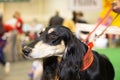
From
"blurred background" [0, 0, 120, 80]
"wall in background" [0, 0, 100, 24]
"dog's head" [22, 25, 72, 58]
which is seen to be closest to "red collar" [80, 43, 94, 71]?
"dog's head" [22, 25, 72, 58]

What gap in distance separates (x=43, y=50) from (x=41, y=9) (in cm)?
1116

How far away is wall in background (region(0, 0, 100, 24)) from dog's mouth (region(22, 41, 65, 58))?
1001 centimetres

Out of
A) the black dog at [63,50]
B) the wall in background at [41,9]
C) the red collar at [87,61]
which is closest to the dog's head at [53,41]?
the black dog at [63,50]

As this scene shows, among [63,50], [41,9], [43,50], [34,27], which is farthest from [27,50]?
[41,9]

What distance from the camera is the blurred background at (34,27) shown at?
3479 millimetres

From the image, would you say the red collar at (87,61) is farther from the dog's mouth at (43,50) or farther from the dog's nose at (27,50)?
the dog's nose at (27,50)

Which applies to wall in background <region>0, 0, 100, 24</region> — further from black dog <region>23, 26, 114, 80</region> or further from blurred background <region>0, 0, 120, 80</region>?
black dog <region>23, 26, 114, 80</region>

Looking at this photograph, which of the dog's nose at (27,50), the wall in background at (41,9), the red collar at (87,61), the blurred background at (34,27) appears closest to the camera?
the dog's nose at (27,50)

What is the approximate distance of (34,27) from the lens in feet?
31.1

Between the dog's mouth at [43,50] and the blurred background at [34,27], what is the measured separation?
22cm

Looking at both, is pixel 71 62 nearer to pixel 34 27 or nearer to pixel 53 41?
pixel 53 41

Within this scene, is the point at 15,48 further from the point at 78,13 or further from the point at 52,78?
the point at 52,78

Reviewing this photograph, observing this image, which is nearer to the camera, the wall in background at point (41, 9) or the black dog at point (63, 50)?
the black dog at point (63, 50)

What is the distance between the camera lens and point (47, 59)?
2068mm
